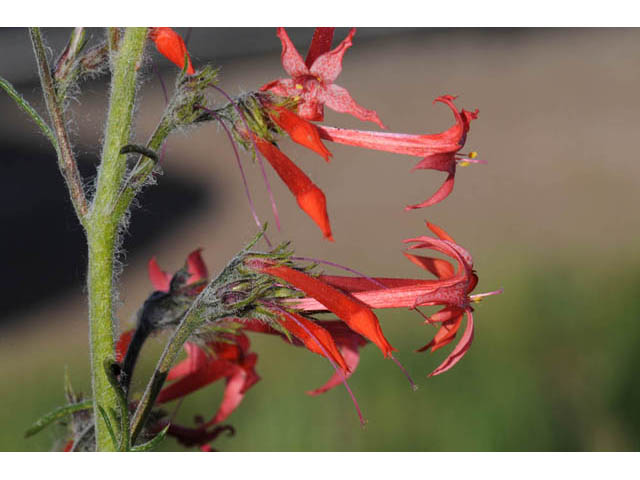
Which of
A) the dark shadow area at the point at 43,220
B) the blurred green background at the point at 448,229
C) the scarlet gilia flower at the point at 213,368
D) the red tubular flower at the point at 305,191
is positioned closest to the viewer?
the red tubular flower at the point at 305,191

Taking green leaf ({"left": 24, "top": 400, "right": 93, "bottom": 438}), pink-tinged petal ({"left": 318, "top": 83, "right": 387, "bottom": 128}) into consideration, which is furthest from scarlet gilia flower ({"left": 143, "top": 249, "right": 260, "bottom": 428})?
pink-tinged petal ({"left": 318, "top": 83, "right": 387, "bottom": 128})

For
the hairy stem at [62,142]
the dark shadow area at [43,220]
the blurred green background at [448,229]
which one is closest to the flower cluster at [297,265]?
the hairy stem at [62,142]

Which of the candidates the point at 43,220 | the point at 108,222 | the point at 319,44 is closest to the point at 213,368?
the point at 108,222

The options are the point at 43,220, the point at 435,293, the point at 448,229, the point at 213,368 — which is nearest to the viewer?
the point at 435,293

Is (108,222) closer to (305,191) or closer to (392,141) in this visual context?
(305,191)

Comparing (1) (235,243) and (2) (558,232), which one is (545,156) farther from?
Result: (1) (235,243)

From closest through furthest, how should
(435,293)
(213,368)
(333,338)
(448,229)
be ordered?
(435,293)
(333,338)
(213,368)
(448,229)

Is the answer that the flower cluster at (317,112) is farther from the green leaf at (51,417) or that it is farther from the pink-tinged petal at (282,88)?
the green leaf at (51,417)
